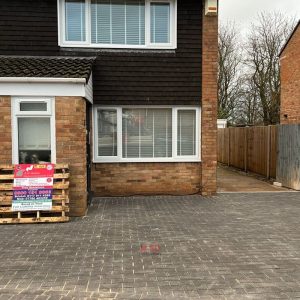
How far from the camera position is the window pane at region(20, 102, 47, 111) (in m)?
8.52

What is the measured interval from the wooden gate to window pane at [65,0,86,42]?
679cm

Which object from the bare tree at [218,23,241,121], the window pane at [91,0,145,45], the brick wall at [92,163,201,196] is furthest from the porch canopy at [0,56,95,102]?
the bare tree at [218,23,241,121]

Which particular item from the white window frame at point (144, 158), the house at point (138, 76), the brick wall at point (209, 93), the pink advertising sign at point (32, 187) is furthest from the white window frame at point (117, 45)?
the pink advertising sign at point (32, 187)

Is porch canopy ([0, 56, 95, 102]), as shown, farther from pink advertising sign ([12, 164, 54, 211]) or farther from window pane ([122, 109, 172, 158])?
window pane ([122, 109, 172, 158])

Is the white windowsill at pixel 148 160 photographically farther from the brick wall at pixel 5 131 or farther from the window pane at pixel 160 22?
the window pane at pixel 160 22

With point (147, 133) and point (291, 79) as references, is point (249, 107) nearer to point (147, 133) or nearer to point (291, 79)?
point (291, 79)

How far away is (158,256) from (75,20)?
7.00 m

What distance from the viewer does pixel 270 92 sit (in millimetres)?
33125

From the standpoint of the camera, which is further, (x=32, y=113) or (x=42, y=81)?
(x=32, y=113)

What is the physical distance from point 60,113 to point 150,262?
13.6 feet

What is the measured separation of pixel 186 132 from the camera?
36.0 feet

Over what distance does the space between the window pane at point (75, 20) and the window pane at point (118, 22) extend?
0.26 m

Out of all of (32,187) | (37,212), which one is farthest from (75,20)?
(37,212)

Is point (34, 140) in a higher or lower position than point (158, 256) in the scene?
higher
